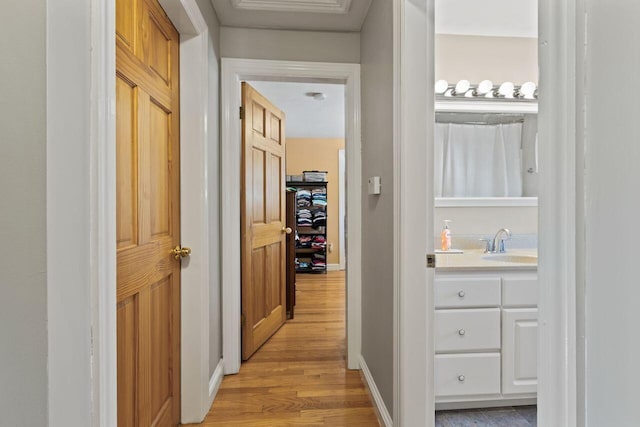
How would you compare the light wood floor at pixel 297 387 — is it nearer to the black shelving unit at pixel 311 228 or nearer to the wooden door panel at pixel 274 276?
the wooden door panel at pixel 274 276

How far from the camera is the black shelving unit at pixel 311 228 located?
18.9ft

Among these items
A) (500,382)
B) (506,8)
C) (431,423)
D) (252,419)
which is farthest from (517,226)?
(252,419)

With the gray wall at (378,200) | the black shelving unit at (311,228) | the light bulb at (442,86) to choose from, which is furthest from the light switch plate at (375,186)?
the black shelving unit at (311,228)

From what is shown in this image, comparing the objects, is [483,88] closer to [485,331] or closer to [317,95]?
[485,331]

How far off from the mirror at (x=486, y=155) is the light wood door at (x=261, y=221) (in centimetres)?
131

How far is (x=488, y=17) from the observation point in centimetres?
Answer: 218

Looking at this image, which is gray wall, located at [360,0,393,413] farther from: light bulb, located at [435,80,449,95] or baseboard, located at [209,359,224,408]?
baseboard, located at [209,359,224,408]

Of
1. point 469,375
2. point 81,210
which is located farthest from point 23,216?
point 469,375

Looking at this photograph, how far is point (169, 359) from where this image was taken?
5.42 ft

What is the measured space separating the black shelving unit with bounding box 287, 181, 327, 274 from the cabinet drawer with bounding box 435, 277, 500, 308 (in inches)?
156

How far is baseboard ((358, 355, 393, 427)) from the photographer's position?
5.45ft

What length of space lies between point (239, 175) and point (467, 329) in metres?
1.68

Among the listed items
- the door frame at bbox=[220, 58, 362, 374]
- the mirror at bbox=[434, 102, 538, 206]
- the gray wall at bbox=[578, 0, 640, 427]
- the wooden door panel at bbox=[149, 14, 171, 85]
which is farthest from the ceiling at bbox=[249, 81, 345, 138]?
the gray wall at bbox=[578, 0, 640, 427]

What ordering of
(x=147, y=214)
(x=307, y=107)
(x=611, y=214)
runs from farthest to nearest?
(x=307, y=107) < (x=147, y=214) < (x=611, y=214)
